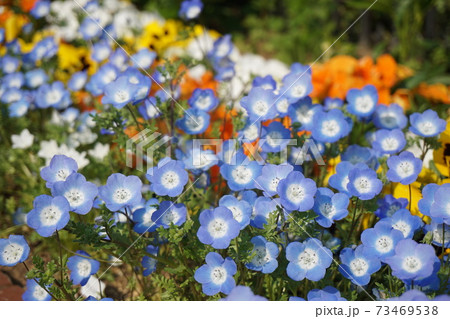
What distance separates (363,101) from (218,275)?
3.26 feet

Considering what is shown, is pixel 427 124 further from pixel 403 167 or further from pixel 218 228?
pixel 218 228

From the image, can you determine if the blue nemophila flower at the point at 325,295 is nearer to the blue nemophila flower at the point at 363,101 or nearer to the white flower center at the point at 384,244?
the white flower center at the point at 384,244

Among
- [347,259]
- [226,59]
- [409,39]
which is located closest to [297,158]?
[347,259]

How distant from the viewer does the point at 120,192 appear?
1.33 m

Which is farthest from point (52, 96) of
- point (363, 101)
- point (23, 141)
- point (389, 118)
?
point (389, 118)

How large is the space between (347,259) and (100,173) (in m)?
1.13

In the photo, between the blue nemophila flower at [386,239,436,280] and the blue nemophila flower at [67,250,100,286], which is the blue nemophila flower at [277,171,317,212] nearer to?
the blue nemophila flower at [386,239,436,280]

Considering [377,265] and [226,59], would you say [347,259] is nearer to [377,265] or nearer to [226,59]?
[377,265]

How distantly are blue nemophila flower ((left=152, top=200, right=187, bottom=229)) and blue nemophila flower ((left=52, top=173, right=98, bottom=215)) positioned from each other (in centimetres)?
19

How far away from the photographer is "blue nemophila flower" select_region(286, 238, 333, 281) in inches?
49.1

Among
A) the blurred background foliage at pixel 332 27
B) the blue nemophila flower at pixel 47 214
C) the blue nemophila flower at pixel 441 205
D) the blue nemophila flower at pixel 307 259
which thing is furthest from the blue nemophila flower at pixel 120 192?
the blurred background foliage at pixel 332 27

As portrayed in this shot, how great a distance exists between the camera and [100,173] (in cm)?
198

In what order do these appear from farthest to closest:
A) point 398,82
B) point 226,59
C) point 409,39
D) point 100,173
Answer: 1. point 409,39
2. point 398,82
3. point 226,59
4. point 100,173

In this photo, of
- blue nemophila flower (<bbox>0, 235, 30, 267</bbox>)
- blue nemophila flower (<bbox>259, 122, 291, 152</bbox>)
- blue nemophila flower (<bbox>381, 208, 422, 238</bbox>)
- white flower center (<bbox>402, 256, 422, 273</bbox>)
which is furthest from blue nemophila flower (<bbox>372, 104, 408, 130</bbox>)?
blue nemophila flower (<bbox>0, 235, 30, 267</bbox>)
